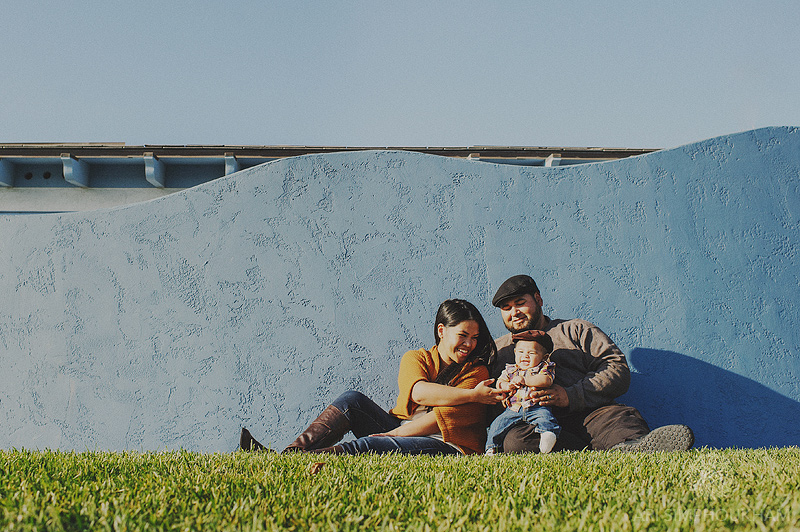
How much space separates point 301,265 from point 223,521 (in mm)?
3263

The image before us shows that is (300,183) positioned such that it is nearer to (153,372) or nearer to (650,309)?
(153,372)

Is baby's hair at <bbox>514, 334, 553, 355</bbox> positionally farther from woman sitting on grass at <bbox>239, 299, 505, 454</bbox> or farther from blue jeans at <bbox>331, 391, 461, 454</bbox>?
blue jeans at <bbox>331, 391, 461, 454</bbox>

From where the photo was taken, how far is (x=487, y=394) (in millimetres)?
3697

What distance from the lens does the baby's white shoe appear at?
11.4 ft

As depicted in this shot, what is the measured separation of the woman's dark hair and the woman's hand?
28 centimetres

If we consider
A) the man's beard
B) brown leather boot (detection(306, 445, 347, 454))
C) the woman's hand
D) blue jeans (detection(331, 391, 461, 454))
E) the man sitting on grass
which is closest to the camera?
brown leather boot (detection(306, 445, 347, 454))

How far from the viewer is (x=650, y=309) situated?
4691 millimetres

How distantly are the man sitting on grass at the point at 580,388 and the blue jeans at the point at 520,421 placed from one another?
0.05 meters

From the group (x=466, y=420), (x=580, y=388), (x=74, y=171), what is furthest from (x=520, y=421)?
(x=74, y=171)

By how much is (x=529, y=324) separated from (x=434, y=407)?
92 cm

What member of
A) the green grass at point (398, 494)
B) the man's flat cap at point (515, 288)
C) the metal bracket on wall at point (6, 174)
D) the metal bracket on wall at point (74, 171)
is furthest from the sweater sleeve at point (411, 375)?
the metal bracket on wall at point (6, 174)

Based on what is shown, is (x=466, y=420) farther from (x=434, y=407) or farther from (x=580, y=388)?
(x=580, y=388)

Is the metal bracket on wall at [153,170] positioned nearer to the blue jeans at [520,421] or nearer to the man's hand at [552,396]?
the blue jeans at [520,421]

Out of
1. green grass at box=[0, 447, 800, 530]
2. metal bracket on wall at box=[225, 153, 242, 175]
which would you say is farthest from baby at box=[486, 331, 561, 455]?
metal bracket on wall at box=[225, 153, 242, 175]
